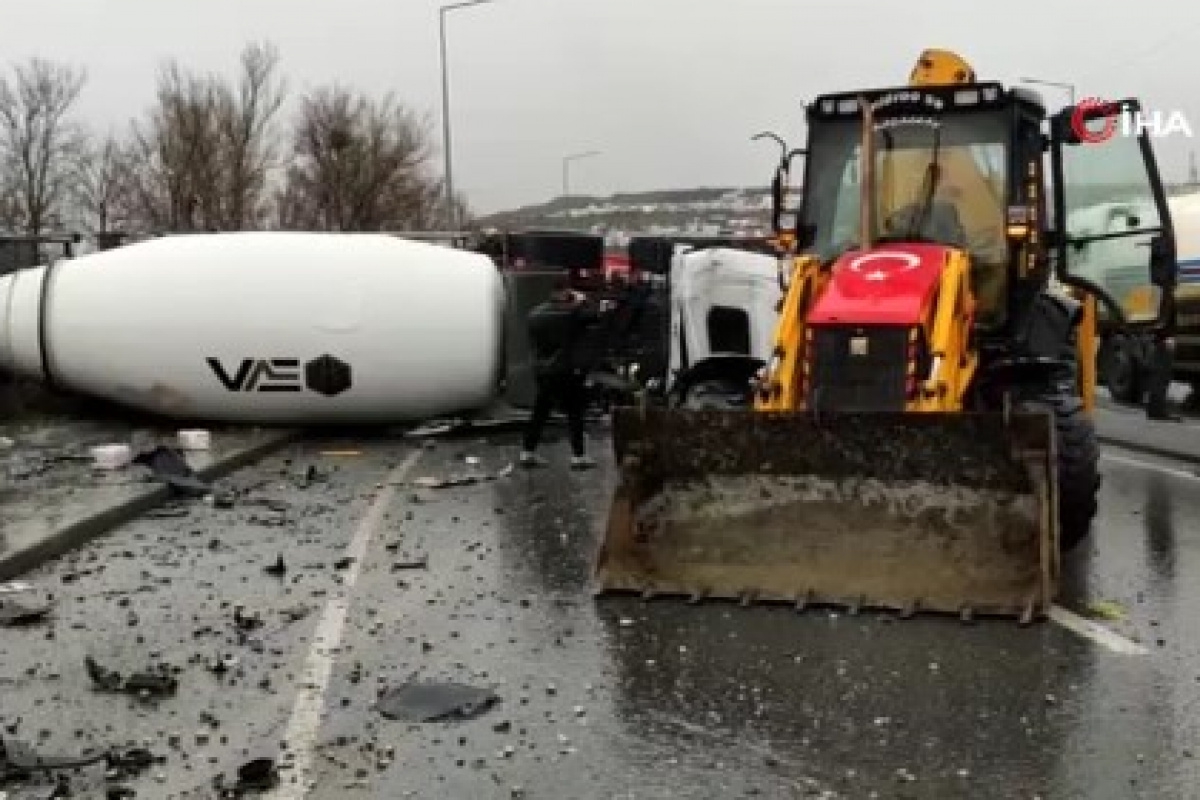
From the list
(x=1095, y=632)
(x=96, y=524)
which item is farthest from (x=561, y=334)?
(x=1095, y=632)

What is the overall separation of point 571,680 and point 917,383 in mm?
2803

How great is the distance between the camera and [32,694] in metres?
6.01

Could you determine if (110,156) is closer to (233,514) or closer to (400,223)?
(400,223)

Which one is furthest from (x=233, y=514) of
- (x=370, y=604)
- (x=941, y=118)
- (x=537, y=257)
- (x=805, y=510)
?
(x=537, y=257)

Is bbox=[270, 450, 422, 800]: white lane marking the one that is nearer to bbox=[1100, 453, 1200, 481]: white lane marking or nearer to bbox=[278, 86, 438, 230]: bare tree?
bbox=[1100, 453, 1200, 481]: white lane marking

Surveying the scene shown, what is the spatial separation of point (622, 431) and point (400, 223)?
47630mm

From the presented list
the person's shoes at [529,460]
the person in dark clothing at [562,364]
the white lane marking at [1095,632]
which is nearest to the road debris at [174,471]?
the person's shoes at [529,460]

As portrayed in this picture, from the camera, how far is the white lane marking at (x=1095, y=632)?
6500 millimetres

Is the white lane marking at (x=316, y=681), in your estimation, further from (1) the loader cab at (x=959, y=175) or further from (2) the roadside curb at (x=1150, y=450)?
(2) the roadside curb at (x=1150, y=450)

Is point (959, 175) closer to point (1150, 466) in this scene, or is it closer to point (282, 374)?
point (1150, 466)

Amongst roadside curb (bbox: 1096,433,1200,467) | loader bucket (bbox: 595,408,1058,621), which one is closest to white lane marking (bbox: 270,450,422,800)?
loader bucket (bbox: 595,408,1058,621)

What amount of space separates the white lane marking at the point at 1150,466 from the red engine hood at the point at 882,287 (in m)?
5.02

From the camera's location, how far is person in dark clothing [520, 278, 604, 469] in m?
12.9

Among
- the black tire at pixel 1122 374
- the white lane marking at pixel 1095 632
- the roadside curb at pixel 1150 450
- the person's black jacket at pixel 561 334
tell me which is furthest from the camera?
the black tire at pixel 1122 374
